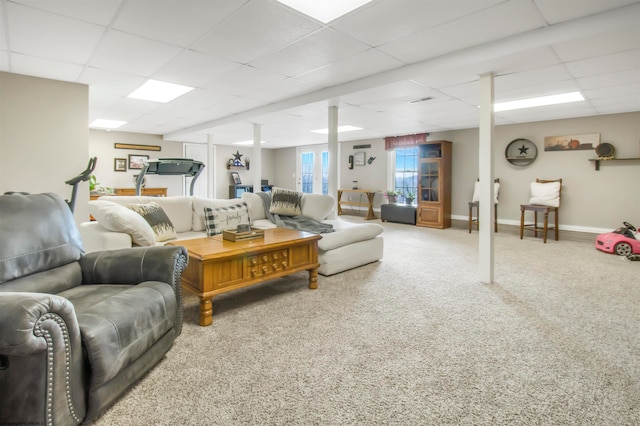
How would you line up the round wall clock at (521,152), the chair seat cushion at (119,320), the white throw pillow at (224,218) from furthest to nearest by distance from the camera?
the round wall clock at (521,152)
the white throw pillow at (224,218)
the chair seat cushion at (119,320)

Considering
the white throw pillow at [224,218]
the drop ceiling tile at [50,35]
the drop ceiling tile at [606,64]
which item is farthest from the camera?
the white throw pillow at [224,218]

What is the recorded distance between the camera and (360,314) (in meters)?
2.69

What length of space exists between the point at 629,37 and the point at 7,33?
16.8 ft

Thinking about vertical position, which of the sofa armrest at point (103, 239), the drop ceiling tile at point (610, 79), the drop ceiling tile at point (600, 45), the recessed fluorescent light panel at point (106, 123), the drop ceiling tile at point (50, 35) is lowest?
the sofa armrest at point (103, 239)

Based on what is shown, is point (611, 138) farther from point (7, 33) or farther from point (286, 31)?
point (7, 33)

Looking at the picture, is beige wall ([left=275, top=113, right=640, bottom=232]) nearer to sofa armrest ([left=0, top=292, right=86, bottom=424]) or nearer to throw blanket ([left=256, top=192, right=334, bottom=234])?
throw blanket ([left=256, top=192, right=334, bottom=234])

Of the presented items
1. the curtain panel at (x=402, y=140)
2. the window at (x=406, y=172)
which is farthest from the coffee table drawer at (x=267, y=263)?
the window at (x=406, y=172)

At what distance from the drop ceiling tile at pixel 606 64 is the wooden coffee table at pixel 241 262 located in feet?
10.2

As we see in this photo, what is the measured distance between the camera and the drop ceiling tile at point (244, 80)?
12.5 ft

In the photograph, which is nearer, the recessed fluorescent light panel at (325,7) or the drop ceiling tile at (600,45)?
the recessed fluorescent light panel at (325,7)

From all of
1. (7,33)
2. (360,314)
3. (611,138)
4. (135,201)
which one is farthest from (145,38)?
(611,138)

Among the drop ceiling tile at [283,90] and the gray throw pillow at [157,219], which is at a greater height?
the drop ceiling tile at [283,90]

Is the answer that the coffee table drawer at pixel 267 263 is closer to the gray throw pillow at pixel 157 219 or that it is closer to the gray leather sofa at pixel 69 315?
the gray leather sofa at pixel 69 315

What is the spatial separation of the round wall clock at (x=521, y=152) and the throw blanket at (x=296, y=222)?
15.0ft
